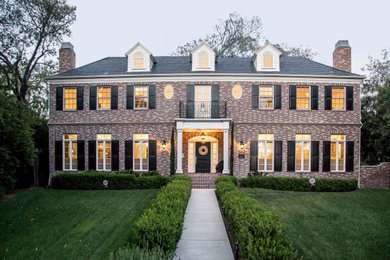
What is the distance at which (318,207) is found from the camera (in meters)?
A: 8.84

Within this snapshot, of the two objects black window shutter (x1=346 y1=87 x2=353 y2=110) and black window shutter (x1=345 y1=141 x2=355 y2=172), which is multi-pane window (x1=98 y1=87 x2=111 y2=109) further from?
black window shutter (x1=345 y1=141 x2=355 y2=172)

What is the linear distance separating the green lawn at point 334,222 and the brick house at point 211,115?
3102 millimetres

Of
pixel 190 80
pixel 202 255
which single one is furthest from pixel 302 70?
pixel 202 255

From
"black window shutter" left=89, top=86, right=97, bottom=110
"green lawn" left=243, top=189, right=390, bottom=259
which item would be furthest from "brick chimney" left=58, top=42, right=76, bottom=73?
"green lawn" left=243, top=189, right=390, bottom=259

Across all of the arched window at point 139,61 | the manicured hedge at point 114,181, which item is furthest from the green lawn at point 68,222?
the arched window at point 139,61

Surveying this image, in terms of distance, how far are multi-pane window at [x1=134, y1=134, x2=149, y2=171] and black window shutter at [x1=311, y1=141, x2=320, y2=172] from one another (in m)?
9.78

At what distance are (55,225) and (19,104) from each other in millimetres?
5662

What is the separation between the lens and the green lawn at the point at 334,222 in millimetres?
5422

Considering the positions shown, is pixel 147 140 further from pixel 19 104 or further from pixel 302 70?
pixel 302 70

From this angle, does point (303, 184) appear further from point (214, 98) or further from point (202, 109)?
point (202, 109)

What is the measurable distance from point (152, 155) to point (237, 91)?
6330 millimetres

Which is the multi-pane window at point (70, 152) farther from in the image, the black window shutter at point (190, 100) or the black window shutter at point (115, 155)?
the black window shutter at point (190, 100)

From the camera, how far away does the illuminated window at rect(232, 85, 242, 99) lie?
13906mm

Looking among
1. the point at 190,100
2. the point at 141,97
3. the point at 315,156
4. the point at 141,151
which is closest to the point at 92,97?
the point at 141,97
